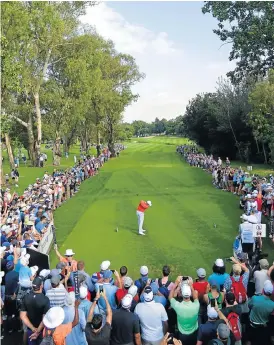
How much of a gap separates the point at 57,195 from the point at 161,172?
1467 centimetres

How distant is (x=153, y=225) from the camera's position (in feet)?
60.1

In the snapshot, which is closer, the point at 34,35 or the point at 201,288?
the point at 201,288

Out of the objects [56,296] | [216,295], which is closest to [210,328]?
[216,295]

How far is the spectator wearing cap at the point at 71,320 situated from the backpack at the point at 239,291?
299 cm

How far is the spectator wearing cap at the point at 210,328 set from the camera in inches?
258

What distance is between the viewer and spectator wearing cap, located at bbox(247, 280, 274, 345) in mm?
7395

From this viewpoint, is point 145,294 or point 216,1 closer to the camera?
point 145,294

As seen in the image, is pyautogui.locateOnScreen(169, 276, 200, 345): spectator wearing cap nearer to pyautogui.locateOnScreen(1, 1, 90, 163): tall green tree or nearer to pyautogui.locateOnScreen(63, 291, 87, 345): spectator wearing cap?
pyautogui.locateOnScreen(63, 291, 87, 345): spectator wearing cap

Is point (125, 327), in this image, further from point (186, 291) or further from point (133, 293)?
point (186, 291)

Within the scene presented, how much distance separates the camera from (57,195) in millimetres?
23891

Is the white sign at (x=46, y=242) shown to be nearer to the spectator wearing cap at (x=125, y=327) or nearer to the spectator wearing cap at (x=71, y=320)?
the spectator wearing cap at (x=71, y=320)

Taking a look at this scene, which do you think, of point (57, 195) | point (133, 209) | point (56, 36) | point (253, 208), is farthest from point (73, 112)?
point (253, 208)

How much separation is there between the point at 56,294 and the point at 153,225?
10.9 metres

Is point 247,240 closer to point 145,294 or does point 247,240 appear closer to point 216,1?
point 145,294
